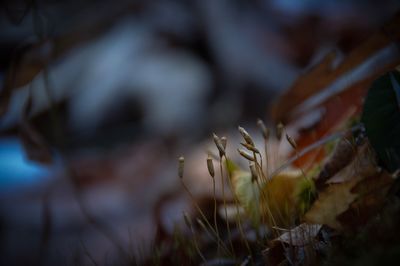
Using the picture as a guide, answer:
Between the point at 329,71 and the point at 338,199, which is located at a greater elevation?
the point at 329,71

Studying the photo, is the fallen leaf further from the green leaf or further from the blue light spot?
the blue light spot

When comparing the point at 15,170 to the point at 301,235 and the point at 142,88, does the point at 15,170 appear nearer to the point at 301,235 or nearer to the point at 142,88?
the point at 142,88

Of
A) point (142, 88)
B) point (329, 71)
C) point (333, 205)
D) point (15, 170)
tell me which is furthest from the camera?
point (142, 88)

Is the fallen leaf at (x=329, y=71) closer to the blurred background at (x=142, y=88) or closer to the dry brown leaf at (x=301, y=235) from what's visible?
the dry brown leaf at (x=301, y=235)

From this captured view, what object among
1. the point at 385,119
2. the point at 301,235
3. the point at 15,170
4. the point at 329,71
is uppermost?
the point at 15,170

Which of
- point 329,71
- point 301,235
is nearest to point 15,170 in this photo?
point 329,71

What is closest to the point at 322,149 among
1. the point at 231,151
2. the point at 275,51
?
the point at 231,151
